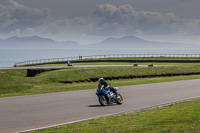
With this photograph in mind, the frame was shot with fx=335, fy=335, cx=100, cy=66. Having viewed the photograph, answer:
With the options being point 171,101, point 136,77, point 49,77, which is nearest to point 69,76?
point 49,77

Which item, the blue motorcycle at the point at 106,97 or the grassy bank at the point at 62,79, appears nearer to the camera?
the blue motorcycle at the point at 106,97

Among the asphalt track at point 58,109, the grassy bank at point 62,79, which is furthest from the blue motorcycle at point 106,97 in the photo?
the grassy bank at point 62,79

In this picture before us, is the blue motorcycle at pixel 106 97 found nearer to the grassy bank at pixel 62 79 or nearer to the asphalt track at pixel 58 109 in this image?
the asphalt track at pixel 58 109

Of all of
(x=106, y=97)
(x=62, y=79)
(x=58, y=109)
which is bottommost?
(x=58, y=109)

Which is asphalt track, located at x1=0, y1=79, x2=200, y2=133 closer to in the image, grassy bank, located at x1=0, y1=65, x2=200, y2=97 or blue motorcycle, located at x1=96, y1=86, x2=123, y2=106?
blue motorcycle, located at x1=96, y1=86, x2=123, y2=106

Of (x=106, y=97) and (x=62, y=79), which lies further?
(x=62, y=79)

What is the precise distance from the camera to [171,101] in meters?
18.2

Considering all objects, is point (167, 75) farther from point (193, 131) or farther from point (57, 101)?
point (193, 131)

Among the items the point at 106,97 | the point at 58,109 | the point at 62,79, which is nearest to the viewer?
the point at 58,109

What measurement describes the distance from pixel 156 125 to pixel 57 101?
9077 mm

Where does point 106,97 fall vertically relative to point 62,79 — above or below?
below

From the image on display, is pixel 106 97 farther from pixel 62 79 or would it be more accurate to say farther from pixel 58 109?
pixel 62 79

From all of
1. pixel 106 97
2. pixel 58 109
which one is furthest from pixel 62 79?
pixel 58 109

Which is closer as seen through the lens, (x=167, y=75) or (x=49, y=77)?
(x=49, y=77)
